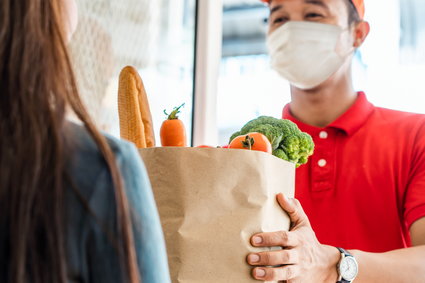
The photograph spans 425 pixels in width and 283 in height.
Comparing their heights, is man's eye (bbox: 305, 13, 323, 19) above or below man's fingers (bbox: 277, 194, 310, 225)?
above

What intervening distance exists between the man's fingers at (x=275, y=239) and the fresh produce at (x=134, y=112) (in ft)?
0.87

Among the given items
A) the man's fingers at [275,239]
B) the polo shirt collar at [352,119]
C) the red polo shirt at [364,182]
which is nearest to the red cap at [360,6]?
the polo shirt collar at [352,119]

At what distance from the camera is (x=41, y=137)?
504mm

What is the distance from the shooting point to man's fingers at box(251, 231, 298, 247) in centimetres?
98

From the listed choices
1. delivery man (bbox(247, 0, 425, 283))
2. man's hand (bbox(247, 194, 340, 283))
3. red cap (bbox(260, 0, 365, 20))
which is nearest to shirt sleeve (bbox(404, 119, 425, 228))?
delivery man (bbox(247, 0, 425, 283))

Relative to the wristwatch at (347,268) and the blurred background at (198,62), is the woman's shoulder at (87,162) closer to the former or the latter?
the wristwatch at (347,268)

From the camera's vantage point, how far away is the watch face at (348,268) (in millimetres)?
1251

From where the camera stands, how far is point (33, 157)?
19.7 inches

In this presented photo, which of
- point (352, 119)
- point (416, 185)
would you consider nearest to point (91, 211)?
point (416, 185)

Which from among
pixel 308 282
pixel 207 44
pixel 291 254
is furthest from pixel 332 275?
pixel 207 44

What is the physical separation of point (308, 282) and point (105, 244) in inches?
29.1

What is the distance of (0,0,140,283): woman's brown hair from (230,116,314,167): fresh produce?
0.64 meters

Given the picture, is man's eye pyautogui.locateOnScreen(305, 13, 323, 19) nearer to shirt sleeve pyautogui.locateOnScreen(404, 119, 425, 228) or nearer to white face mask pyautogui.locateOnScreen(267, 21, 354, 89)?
white face mask pyautogui.locateOnScreen(267, 21, 354, 89)

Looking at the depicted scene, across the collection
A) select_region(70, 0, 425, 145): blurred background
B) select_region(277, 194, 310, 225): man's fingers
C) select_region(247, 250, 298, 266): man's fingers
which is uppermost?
select_region(70, 0, 425, 145): blurred background
